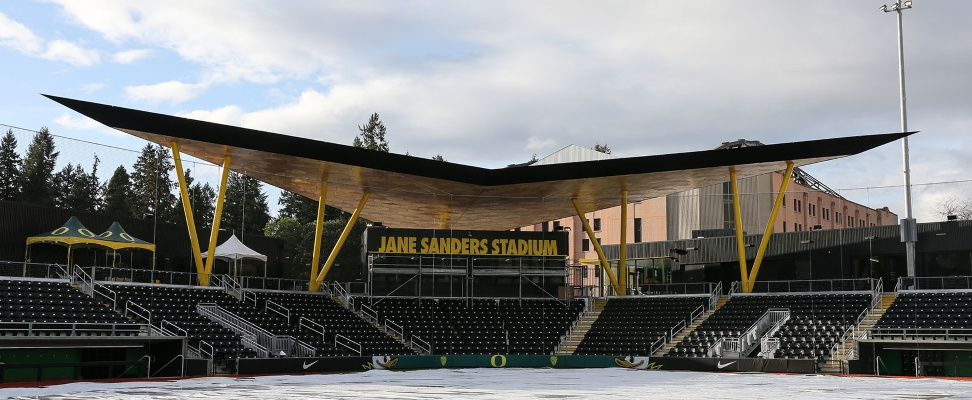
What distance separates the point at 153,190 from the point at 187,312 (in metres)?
58.8

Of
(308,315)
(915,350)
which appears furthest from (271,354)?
(915,350)

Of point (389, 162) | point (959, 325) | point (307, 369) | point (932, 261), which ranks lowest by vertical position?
point (307, 369)

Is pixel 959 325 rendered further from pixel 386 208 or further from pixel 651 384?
pixel 386 208

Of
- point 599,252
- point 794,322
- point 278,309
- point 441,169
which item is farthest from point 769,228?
point 278,309

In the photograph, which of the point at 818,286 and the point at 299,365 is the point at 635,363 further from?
the point at 299,365

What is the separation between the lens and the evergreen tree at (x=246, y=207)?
106 meters

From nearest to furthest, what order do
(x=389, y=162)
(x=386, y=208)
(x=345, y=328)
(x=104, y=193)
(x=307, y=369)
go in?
(x=307, y=369)
(x=389, y=162)
(x=345, y=328)
(x=386, y=208)
(x=104, y=193)

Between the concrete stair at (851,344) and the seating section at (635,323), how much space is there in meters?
9.10

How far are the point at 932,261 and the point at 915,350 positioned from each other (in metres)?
11.5

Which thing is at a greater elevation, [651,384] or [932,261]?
[932,261]

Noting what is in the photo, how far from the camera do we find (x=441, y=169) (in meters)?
46.4

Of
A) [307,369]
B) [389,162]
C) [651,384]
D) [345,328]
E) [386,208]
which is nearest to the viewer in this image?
[651,384]

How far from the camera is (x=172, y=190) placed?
3858 inches

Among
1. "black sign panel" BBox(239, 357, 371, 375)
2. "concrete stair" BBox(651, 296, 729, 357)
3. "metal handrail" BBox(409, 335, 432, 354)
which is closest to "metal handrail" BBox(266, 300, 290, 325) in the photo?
"black sign panel" BBox(239, 357, 371, 375)
